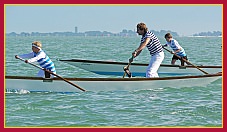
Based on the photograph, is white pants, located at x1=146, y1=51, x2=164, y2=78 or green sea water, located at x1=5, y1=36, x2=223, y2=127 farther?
white pants, located at x1=146, y1=51, x2=164, y2=78

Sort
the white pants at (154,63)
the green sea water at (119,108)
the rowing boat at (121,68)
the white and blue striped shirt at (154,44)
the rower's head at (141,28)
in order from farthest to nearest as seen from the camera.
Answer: the rowing boat at (121,68)
the white pants at (154,63)
the white and blue striped shirt at (154,44)
the rower's head at (141,28)
the green sea water at (119,108)

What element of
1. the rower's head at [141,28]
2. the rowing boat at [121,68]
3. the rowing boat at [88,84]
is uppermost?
the rower's head at [141,28]

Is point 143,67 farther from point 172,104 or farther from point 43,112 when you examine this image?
point 43,112

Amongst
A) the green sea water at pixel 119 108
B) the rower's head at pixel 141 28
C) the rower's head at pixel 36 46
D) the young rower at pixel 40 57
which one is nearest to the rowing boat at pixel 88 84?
the green sea water at pixel 119 108

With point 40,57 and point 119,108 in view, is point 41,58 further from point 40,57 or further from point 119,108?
point 119,108

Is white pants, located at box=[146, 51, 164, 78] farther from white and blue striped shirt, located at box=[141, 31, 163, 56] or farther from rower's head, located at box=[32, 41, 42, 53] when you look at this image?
rower's head, located at box=[32, 41, 42, 53]

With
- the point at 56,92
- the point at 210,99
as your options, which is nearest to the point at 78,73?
the point at 56,92

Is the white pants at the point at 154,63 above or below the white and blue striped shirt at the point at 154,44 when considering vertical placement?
below

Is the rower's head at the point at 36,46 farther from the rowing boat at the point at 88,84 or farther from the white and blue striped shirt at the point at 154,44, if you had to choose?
the white and blue striped shirt at the point at 154,44

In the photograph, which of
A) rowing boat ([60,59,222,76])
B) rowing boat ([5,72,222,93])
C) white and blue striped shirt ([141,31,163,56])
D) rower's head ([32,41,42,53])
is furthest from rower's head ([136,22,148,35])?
rowing boat ([60,59,222,76])

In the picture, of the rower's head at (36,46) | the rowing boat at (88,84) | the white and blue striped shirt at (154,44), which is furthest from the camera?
the white and blue striped shirt at (154,44)

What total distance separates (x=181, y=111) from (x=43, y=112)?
275cm

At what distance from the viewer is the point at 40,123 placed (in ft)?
29.1

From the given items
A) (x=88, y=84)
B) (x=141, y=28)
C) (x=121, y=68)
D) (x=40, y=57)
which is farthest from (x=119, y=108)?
(x=121, y=68)
